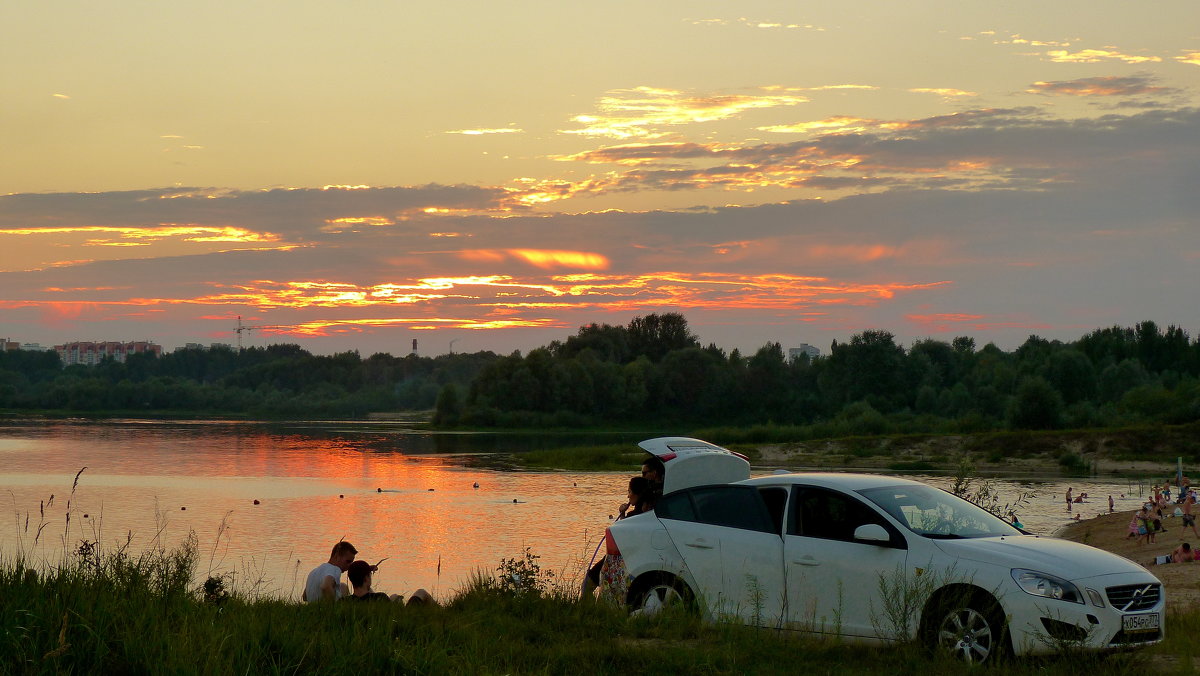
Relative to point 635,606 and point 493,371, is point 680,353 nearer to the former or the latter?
→ point 493,371

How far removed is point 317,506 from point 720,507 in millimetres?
35975

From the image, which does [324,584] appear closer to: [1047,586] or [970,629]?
[970,629]

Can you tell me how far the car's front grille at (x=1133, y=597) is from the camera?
8.96 meters

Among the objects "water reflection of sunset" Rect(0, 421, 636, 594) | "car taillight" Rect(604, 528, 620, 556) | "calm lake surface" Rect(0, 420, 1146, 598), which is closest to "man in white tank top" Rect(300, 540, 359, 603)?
"calm lake surface" Rect(0, 420, 1146, 598)

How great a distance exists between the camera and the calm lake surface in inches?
1080

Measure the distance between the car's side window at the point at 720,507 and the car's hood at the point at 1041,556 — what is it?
5.65ft

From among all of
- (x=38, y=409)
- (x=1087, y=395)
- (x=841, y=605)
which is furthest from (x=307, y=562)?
(x=38, y=409)

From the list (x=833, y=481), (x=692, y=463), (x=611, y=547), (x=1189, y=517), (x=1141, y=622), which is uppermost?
(x=833, y=481)

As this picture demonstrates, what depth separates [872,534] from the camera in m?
9.63

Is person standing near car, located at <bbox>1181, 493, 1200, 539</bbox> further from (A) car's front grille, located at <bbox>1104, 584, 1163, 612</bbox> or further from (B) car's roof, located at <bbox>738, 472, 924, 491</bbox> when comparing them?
(A) car's front grille, located at <bbox>1104, 584, 1163, 612</bbox>

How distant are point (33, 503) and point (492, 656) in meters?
40.4

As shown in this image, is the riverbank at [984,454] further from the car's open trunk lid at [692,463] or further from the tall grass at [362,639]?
the tall grass at [362,639]

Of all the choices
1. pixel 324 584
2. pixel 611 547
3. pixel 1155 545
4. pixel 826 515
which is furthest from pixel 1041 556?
pixel 1155 545

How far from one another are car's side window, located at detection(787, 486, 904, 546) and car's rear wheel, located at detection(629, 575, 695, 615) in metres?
1.26
